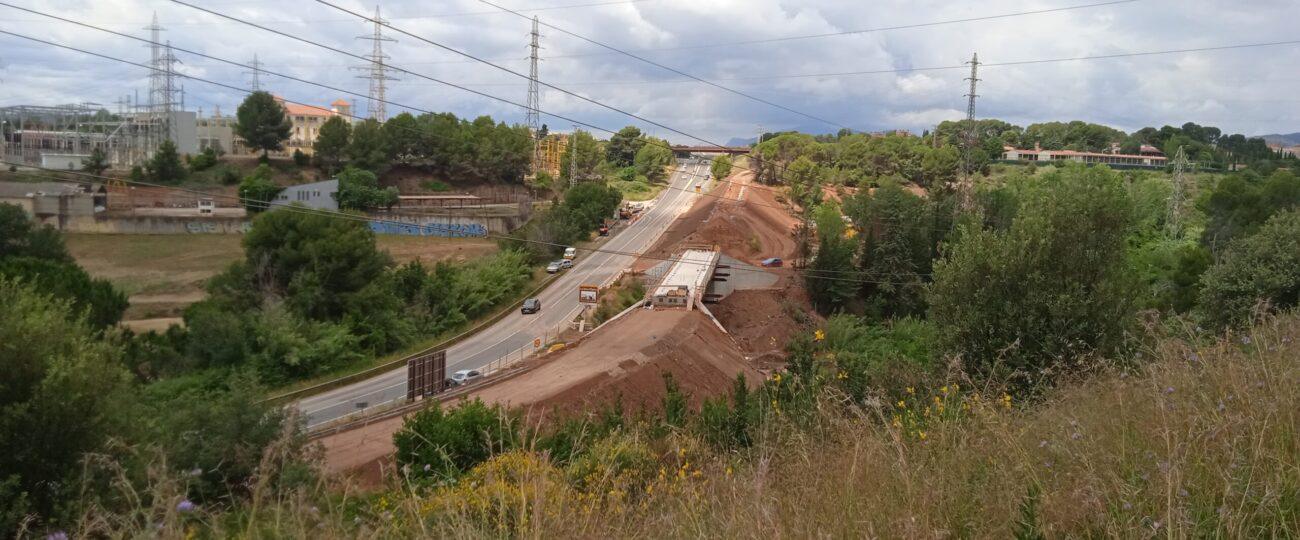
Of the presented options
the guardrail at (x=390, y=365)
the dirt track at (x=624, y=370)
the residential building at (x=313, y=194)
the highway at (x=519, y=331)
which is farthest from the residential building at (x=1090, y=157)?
the dirt track at (x=624, y=370)

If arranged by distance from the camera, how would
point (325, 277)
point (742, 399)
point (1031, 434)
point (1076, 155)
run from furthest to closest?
point (1076, 155) → point (325, 277) → point (742, 399) → point (1031, 434)

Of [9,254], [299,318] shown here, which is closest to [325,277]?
[299,318]

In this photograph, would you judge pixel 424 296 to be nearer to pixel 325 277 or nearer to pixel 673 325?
pixel 325 277

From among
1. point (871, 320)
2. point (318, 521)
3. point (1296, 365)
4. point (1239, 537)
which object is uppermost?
point (1296, 365)

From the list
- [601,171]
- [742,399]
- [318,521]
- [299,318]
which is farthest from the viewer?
[601,171]

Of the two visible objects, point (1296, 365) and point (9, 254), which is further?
point (9, 254)

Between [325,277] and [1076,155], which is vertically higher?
[1076,155]

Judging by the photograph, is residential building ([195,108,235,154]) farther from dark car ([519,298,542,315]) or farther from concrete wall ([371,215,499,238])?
dark car ([519,298,542,315])

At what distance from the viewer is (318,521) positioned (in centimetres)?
262

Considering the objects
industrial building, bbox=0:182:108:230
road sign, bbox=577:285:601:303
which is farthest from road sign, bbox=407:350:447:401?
industrial building, bbox=0:182:108:230

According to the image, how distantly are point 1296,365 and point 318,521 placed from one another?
3952 millimetres

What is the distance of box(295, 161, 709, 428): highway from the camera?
20.7 m

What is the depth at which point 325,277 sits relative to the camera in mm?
26922

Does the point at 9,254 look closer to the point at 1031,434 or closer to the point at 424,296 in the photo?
the point at 424,296
